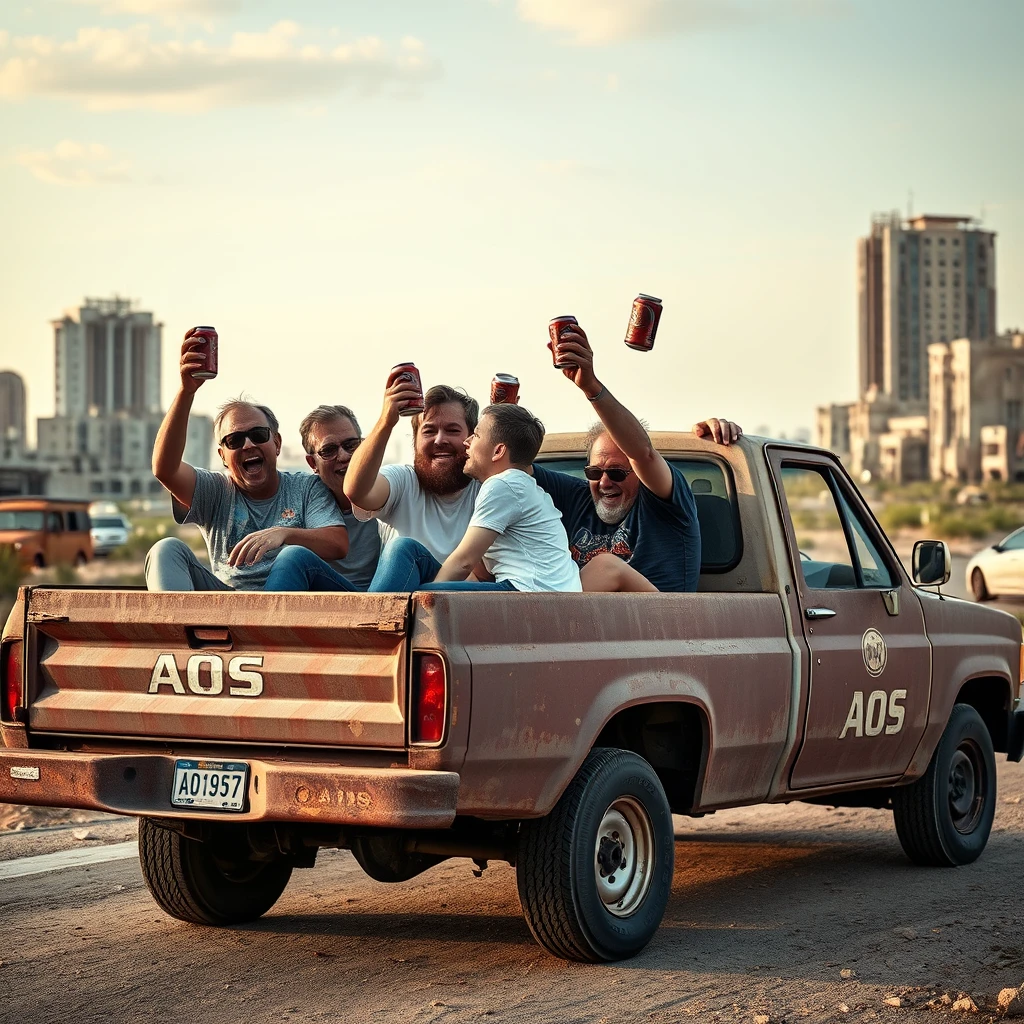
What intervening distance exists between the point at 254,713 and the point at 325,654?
0.33 metres

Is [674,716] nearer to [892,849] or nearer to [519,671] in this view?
[519,671]

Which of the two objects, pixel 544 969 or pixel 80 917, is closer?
pixel 544 969

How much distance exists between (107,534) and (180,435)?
5116 centimetres

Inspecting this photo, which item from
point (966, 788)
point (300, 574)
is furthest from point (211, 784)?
point (966, 788)

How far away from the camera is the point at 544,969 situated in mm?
5805

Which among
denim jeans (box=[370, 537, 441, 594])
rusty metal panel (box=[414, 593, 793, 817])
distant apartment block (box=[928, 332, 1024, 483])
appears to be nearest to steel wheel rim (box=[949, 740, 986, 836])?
rusty metal panel (box=[414, 593, 793, 817])

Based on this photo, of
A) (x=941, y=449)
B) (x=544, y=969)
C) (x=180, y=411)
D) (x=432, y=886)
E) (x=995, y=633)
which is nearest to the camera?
(x=544, y=969)

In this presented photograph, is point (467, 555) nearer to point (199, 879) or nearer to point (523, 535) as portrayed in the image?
point (523, 535)

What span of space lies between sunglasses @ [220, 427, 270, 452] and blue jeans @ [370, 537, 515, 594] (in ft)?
4.28

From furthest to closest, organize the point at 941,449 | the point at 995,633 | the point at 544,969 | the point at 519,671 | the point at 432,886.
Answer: the point at 941,449 < the point at 995,633 < the point at 432,886 < the point at 544,969 < the point at 519,671

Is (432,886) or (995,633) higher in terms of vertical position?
(995,633)

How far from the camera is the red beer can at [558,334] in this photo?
6.27 meters

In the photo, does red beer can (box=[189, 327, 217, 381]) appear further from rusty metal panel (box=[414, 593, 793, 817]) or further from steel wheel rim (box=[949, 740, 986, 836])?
steel wheel rim (box=[949, 740, 986, 836])

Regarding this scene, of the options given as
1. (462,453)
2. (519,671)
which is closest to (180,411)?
(462,453)
